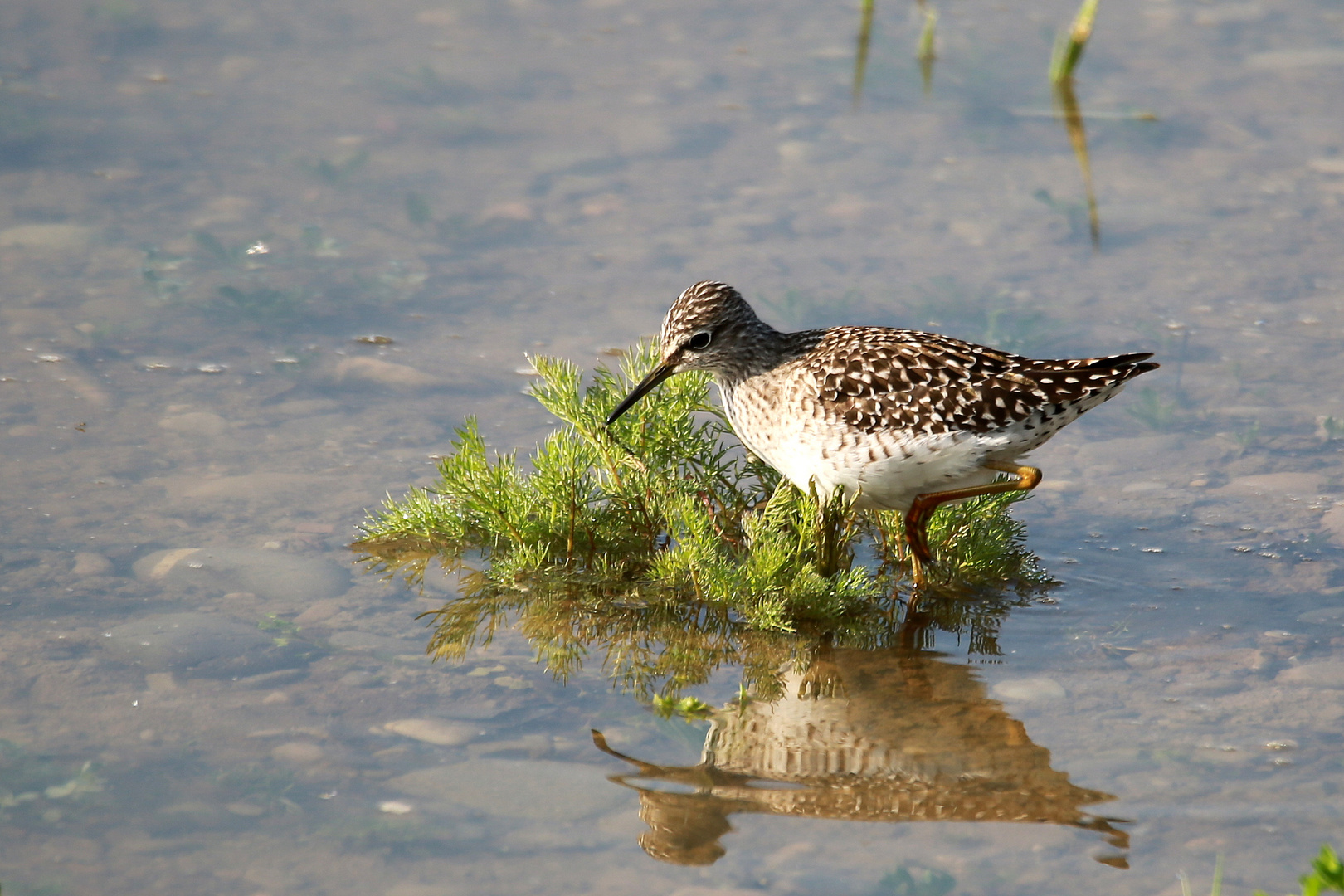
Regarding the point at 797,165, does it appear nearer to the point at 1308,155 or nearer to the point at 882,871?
the point at 1308,155

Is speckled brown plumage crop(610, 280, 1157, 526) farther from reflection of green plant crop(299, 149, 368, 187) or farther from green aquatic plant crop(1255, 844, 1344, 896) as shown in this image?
reflection of green plant crop(299, 149, 368, 187)

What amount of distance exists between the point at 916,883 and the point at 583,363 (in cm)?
477

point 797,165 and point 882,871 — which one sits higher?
point 797,165

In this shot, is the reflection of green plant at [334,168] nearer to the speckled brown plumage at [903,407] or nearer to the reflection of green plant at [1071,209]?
the speckled brown plumage at [903,407]

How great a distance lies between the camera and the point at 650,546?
22.4 feet

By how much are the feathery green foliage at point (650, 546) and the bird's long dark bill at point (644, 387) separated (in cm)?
10

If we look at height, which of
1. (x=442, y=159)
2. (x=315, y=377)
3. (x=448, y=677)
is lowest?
(x=448, y=677)

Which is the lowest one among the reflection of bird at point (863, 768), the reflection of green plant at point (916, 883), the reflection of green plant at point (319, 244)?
the reflection of green plant at point (916, 883)

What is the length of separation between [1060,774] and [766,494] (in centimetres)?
230

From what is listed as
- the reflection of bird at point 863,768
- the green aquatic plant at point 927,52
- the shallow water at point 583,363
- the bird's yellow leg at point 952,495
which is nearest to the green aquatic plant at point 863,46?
the shallow water at point 583,363

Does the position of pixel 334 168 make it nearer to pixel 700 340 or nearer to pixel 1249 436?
pixel 700 340

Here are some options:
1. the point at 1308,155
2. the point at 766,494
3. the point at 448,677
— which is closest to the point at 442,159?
the point at 766,494

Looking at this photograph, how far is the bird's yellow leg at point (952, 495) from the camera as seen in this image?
21.4 feet

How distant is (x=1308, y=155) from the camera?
445 inches
